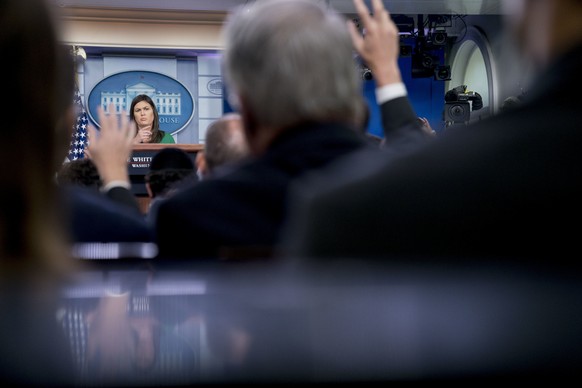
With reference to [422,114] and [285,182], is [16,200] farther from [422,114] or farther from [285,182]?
[422,114]

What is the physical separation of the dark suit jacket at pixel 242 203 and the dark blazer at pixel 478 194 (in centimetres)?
51

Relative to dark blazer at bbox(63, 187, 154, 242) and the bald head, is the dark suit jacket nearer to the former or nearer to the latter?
dark blazer at bbox(63, 187, 154, 242)

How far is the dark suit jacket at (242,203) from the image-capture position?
1091 mm

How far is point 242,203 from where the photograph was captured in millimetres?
1094

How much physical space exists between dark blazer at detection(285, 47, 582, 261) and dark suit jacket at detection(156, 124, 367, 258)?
51 centimetres

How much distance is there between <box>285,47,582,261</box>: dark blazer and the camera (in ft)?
1.61

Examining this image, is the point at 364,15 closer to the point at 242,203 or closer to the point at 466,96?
the point at 242,203

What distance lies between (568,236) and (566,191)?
0.10ft

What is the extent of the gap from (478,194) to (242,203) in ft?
2.00

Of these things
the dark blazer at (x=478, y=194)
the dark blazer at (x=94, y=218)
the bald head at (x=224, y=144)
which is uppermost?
the bald head at (x=224, y=144)

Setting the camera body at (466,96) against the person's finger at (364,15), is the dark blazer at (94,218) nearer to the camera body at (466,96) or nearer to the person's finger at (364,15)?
the person's finger at (364,15)

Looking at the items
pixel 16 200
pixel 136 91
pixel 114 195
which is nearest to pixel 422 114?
pixel 136 91

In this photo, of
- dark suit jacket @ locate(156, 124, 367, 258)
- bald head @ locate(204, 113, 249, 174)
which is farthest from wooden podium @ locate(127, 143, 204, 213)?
dark suit jacket @ locate(156, 124, 367, 258)

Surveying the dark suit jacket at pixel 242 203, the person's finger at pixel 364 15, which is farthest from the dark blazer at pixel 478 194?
the person's finger at pixel 364 15
